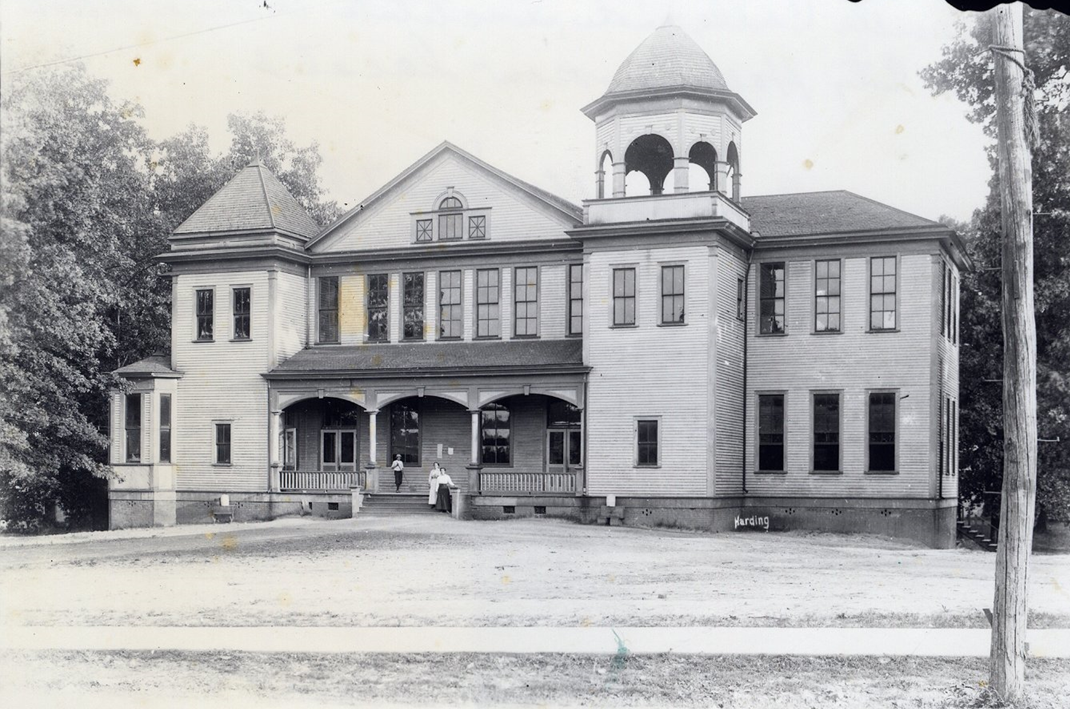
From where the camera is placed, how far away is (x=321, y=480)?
1458 inches

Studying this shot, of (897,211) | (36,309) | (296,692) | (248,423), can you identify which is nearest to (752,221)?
(897,211)

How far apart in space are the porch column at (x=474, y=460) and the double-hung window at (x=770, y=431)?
7979mm

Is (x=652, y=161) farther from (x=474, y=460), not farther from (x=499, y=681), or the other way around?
(x=499, y=681)

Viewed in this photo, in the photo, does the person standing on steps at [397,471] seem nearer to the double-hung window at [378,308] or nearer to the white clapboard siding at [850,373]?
the double-hung window at [378,308]

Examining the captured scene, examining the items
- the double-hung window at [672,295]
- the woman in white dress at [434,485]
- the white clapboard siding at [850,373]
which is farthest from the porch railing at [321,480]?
the white clapboard siding at [850,373]

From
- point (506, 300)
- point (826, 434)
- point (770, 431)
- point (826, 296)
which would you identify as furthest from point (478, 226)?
point (826, 434)

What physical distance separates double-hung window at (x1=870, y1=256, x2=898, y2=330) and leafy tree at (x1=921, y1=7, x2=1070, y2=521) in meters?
4.70

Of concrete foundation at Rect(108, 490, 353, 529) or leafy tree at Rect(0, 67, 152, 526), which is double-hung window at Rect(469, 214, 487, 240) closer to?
concrete foundation at Rect(108, 490, 353, 529)

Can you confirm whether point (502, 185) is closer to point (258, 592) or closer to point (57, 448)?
point (57, 448)

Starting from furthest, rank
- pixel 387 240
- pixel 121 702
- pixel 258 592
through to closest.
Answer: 1. pixel 387 240
2. pixel 258 592
3. pixel 121 702

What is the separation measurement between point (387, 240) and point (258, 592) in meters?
20.7

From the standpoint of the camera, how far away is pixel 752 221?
3722 centimetres

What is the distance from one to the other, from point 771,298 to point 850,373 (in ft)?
10.2

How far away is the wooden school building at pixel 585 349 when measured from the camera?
33781 millimetres
